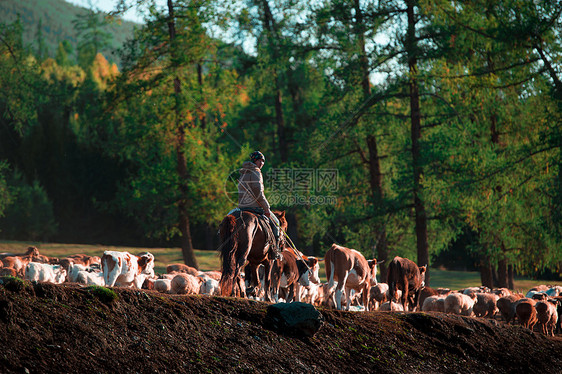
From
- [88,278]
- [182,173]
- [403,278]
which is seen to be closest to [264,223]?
[88,278]

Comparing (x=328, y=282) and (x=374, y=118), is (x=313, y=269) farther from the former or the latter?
(x=374, y=118)

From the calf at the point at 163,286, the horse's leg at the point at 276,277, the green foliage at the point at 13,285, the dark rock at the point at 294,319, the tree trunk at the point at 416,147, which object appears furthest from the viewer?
the tree trunk at the point at 416,147

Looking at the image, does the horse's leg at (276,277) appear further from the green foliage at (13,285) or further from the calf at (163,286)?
the green foliage at (13,285)

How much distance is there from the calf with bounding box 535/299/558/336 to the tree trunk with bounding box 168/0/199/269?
17.5 metres

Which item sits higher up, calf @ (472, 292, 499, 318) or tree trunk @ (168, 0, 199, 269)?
tree trunk @ (168, 0, 199, 269)

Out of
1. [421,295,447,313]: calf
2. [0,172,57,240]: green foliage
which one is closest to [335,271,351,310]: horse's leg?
[421,295,447,313]: calf

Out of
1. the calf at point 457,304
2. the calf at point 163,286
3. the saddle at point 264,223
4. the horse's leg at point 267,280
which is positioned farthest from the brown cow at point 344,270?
the calf at point 163,286

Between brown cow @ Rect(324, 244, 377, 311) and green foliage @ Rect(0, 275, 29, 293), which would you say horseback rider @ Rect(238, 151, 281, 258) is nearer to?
brown cow @ Rect(324, 244, 377, 311)

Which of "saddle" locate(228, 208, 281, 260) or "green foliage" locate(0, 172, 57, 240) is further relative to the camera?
"green foliage" locate(0, 172, 57, 240)

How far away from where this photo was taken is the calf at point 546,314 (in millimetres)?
16422

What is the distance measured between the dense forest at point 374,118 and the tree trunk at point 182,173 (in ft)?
0.23

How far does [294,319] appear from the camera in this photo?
382 inches

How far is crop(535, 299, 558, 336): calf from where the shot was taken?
16.4 m

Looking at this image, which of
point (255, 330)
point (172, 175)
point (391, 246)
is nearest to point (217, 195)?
point (172, 175)
